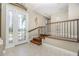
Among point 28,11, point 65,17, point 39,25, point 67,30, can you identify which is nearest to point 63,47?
point 67,30

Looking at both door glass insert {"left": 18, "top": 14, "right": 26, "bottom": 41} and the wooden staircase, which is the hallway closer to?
door glass insert {"left": 18, "top": 14, "right": 26, "bottom": 41}

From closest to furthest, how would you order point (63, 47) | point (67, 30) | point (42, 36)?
point (63, 47) < point (67, 30) < point (42, 36)

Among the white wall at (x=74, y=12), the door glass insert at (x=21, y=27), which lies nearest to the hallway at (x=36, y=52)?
the door glass insert at (x=21, y=27)

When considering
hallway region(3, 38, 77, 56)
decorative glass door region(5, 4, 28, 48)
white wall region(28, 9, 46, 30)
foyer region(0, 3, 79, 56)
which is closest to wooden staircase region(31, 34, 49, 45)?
foyer region(0, 3, 79, 56)

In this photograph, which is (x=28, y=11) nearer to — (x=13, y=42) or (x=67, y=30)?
(x=13, y=42)

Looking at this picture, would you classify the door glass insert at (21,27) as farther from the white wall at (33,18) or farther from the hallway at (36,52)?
the hallway at (36,52)

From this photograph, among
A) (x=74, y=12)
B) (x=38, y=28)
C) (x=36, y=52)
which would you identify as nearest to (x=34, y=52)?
(x=36, y=52)

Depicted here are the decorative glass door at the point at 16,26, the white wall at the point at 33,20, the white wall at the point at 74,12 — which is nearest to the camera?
the white wall at the point at 74,12

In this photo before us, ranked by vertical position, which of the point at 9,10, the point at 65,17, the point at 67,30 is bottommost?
the point at 67,30

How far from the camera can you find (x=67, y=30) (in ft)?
11.6

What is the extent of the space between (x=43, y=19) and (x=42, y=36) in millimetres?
840

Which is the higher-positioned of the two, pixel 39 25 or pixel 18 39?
pixel 39 25

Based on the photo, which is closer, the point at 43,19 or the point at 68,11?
the point at 68,11

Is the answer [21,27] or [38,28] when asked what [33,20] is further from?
[21,27]
